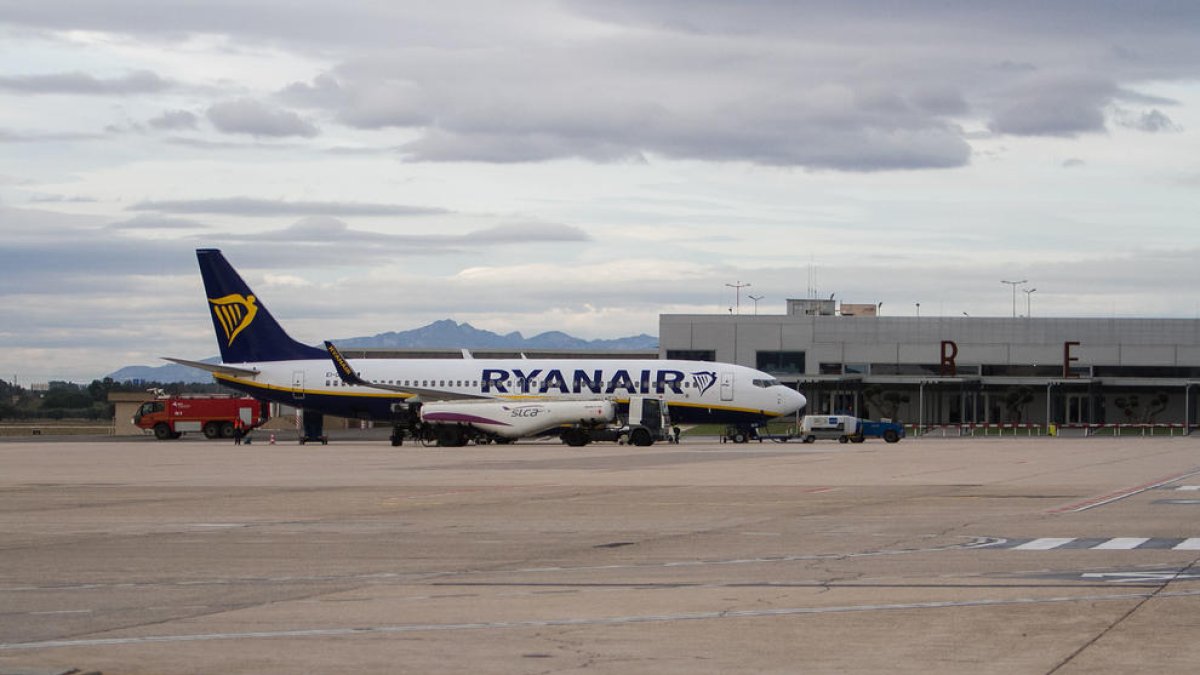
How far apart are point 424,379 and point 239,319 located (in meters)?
10.8

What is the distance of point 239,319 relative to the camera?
84.6 meters

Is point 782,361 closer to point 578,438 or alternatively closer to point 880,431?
point 880,431

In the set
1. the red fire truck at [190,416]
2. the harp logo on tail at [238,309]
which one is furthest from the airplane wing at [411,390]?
the red fire truck at [190,416]

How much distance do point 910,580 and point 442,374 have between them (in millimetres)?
65507

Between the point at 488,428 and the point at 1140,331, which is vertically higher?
the point at 1140,331

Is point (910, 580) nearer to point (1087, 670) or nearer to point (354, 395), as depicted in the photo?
point (1087, 670)

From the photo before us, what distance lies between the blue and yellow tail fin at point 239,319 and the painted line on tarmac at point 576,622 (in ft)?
236

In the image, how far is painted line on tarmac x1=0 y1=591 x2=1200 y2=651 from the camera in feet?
45.2

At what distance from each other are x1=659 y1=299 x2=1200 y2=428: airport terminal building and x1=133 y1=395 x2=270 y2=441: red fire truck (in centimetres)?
4359

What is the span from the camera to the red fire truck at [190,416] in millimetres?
96812

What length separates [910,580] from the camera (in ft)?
59.1

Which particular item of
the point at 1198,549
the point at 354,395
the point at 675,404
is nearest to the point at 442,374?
the point at 354,395

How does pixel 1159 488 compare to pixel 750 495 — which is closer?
pixel 750 495

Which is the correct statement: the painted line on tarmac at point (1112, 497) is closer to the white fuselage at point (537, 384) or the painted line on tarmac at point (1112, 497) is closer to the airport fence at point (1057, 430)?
the white fuselage at point (537, 384)
